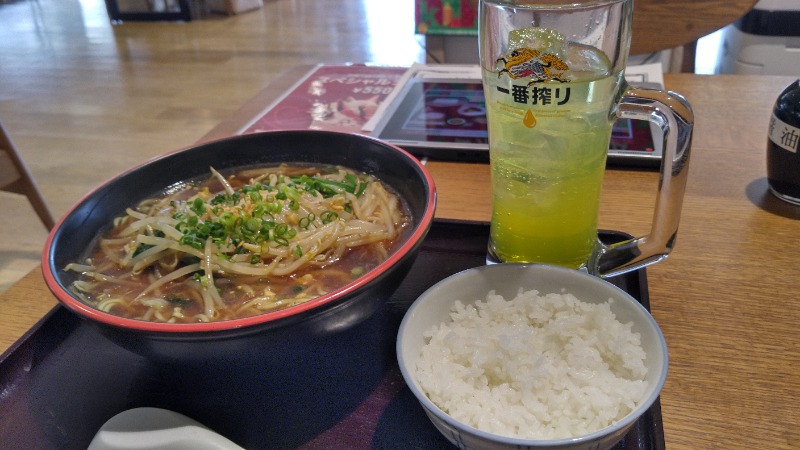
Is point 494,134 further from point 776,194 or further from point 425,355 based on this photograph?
point 776,194

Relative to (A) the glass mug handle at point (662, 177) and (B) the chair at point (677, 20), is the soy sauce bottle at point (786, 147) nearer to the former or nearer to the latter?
(A) the glass mug handle at point (662, 177)

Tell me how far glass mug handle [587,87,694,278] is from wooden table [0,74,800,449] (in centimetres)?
8

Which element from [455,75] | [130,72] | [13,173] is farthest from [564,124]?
[130,72]

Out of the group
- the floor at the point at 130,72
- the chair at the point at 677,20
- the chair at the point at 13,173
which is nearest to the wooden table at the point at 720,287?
the chair at the point at 677,20

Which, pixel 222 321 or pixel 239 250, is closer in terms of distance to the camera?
pixel 222 321

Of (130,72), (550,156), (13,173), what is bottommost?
(130,72)

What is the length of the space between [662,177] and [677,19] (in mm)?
1353

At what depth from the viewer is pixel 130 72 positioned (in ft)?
17.0

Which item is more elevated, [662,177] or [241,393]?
[662,177]

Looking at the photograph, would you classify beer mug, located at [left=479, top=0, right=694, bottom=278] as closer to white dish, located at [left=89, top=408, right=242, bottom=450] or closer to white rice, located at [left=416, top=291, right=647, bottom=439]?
white rice, located at [left=416, top=291, right=647, bottom=439]

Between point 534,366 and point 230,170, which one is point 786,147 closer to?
point 534,366

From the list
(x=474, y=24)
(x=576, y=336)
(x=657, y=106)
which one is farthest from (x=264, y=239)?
(x=474, y=24)

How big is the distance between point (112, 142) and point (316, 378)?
3.56 m

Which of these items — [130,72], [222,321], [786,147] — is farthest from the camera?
[130,72]
